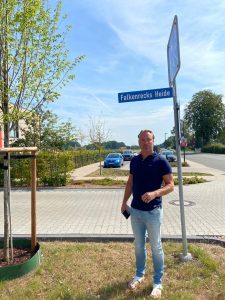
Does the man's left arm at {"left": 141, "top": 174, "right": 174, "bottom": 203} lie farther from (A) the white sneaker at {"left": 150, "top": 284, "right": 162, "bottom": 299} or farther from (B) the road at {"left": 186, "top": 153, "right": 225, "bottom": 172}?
(B) the road at {"left": 186, "top": 153, "right": 225, "bottom": 172}

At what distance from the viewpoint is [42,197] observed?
10.7 m

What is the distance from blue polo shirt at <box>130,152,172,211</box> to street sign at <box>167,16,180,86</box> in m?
1.36

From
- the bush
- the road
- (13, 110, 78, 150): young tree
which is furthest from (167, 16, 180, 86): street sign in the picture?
the bush

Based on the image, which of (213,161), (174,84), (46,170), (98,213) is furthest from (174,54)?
(213,161)

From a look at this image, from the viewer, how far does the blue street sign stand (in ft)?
14.1

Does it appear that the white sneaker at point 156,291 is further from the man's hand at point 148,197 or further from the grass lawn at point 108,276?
the man's hand at point 148,197

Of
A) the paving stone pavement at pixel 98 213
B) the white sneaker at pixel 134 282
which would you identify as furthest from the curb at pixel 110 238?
the white sneaker at pixel 134 282

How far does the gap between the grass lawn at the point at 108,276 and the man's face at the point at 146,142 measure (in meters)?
1.60

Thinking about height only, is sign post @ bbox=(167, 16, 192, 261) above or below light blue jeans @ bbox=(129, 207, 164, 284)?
above

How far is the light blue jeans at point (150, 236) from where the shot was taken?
3512 mm

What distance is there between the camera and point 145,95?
4.32 metres

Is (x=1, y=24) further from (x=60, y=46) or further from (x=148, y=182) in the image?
(x=148, y=182)

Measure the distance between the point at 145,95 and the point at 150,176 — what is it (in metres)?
1.30

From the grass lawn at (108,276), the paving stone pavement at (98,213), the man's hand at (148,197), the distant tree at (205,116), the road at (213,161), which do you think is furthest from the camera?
the distant tree at (205,116)
